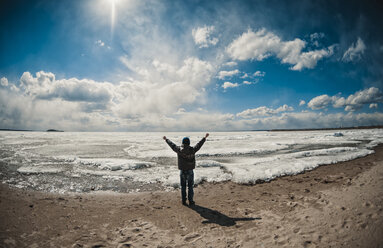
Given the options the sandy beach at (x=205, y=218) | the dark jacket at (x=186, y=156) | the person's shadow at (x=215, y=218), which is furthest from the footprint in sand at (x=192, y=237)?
the dark jacket at (x=186, y=156)

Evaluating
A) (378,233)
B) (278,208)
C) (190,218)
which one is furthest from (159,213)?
(378,233)

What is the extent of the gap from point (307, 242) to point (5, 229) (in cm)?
667

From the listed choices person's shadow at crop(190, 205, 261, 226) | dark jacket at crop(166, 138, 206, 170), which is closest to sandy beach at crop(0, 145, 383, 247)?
person's shadow at crop(190, 205, 261, 226)

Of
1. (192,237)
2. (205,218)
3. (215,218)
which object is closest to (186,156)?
(205,218)

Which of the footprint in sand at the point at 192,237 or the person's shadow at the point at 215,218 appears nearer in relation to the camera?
the footprint in sand at the point at 192,237

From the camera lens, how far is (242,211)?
194 inches

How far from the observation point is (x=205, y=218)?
458 cm

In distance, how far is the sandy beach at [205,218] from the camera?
139 inches

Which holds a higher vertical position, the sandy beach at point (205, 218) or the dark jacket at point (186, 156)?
the dark jacket at point (186, 156)

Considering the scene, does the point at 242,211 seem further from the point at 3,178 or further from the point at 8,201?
the point at 3,178

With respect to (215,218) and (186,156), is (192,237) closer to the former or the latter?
(215,218)

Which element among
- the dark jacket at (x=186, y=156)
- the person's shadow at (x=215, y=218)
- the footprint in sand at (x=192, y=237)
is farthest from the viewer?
the dark jacket at (x=186, y=156)

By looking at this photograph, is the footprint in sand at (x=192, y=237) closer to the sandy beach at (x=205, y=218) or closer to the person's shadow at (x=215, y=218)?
the sandy beach at (x=205, y=218)

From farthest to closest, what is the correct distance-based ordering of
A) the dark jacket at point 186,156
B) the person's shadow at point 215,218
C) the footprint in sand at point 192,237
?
the dark jacket at point 186,156, the person's shadow at point 215,218, the footprint in sand at point 192,237
